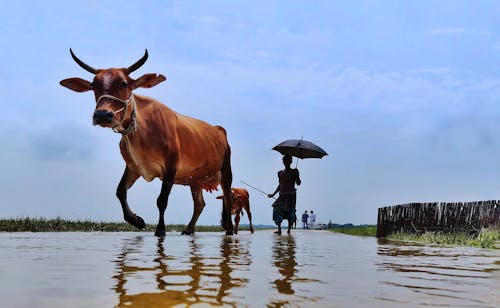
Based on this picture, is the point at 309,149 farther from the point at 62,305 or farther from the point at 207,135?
the point at 62,305

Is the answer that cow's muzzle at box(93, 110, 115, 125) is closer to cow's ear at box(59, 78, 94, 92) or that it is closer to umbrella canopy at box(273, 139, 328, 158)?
cow's ear at box(59, 78, 94, 92)

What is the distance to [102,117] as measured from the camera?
29.4 feet

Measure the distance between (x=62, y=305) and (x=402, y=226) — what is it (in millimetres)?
14967

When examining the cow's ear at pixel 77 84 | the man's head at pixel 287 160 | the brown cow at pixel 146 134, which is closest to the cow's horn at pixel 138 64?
the brown cow at pixel 146 134

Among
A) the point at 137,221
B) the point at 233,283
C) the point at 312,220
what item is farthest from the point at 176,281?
the point at 312,220

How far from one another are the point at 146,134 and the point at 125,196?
46.1 inches

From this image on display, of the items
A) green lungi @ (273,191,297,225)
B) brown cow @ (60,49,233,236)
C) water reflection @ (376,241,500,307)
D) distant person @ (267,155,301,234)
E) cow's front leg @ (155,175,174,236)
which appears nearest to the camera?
water reflection @ (376,241,500,307)

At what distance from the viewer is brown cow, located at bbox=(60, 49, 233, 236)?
9.56 m

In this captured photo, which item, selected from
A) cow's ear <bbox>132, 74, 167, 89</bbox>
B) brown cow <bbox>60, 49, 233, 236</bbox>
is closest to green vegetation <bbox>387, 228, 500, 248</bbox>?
brown cow <bbox>60, 49, 233, 236</bbox>

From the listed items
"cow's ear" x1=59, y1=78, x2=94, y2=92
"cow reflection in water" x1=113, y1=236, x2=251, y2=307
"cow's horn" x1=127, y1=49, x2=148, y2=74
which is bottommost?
"cow reflection in water" x1=113, y1=236, x2=251, y2=307

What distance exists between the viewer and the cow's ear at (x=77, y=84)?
1003cm

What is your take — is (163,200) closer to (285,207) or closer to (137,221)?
(137,221)

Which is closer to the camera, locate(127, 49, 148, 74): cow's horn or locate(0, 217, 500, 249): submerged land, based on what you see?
locate(127, 49, 148, 74): cow's horn

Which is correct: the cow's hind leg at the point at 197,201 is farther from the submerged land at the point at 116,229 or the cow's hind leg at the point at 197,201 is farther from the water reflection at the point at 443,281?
the water reflection at the point at 443,281
